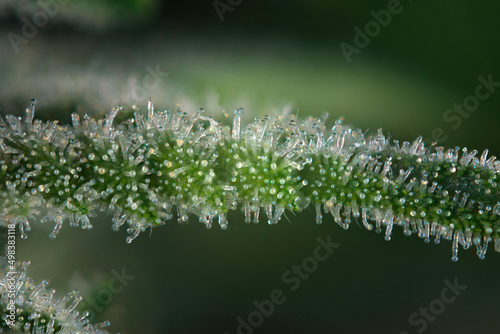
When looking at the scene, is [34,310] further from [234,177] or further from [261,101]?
[261,101]

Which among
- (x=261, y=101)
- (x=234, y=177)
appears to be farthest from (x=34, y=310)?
(x=261, y=101)

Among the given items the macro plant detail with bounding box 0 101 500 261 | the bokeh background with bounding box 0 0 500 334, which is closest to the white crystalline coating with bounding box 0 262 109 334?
the macro plant detail with bounding box 0 101 500 261

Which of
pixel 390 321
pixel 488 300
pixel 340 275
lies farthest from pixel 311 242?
pixel 488 300

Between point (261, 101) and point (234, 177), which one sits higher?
point (261, 101)

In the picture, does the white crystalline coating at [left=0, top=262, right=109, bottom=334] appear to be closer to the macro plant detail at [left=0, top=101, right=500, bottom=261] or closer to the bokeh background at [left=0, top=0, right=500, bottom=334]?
the macro plant detail at [left=0, top=101, right=500, bottom=261]

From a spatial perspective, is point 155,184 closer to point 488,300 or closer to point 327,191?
point 327,191
